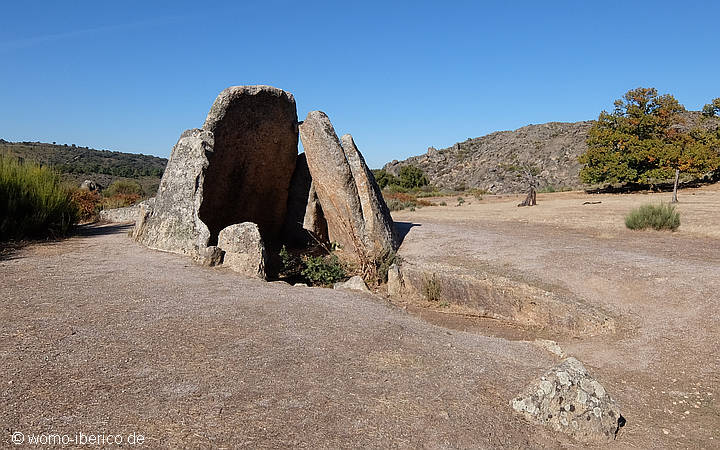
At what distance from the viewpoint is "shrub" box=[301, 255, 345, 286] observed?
7715 mm

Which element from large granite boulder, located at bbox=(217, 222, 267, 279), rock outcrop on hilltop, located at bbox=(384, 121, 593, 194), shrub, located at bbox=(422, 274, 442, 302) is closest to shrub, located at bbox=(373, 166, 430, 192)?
rock outcrop on hilltop, located at bbox=(384, 121, 593, 194)

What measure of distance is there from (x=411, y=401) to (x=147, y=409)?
1465mm

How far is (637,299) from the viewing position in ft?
19.0

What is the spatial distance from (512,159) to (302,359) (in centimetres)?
4994

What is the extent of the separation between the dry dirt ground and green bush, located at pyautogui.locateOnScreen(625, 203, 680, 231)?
4.00 m

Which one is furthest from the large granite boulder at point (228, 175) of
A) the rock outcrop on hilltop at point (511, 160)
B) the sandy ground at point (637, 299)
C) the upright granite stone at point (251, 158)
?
the rock outcrop on hilltop at point (511, 160)

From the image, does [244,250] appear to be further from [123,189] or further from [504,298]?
[123,189]

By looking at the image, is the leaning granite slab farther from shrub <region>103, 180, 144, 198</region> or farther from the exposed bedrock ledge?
shrub <region>103, 180, 144, 198</region>

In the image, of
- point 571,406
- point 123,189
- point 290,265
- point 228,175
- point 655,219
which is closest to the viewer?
point 571,406

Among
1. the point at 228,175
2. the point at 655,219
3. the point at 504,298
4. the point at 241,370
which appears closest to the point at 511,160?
the point at 655,219

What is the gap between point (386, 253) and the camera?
27.3ft

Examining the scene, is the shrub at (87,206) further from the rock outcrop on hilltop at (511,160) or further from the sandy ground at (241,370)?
the rock outcrop on hilltop at (511,160)

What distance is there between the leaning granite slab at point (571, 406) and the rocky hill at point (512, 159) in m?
34.5

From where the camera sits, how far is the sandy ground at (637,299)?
3605mm
